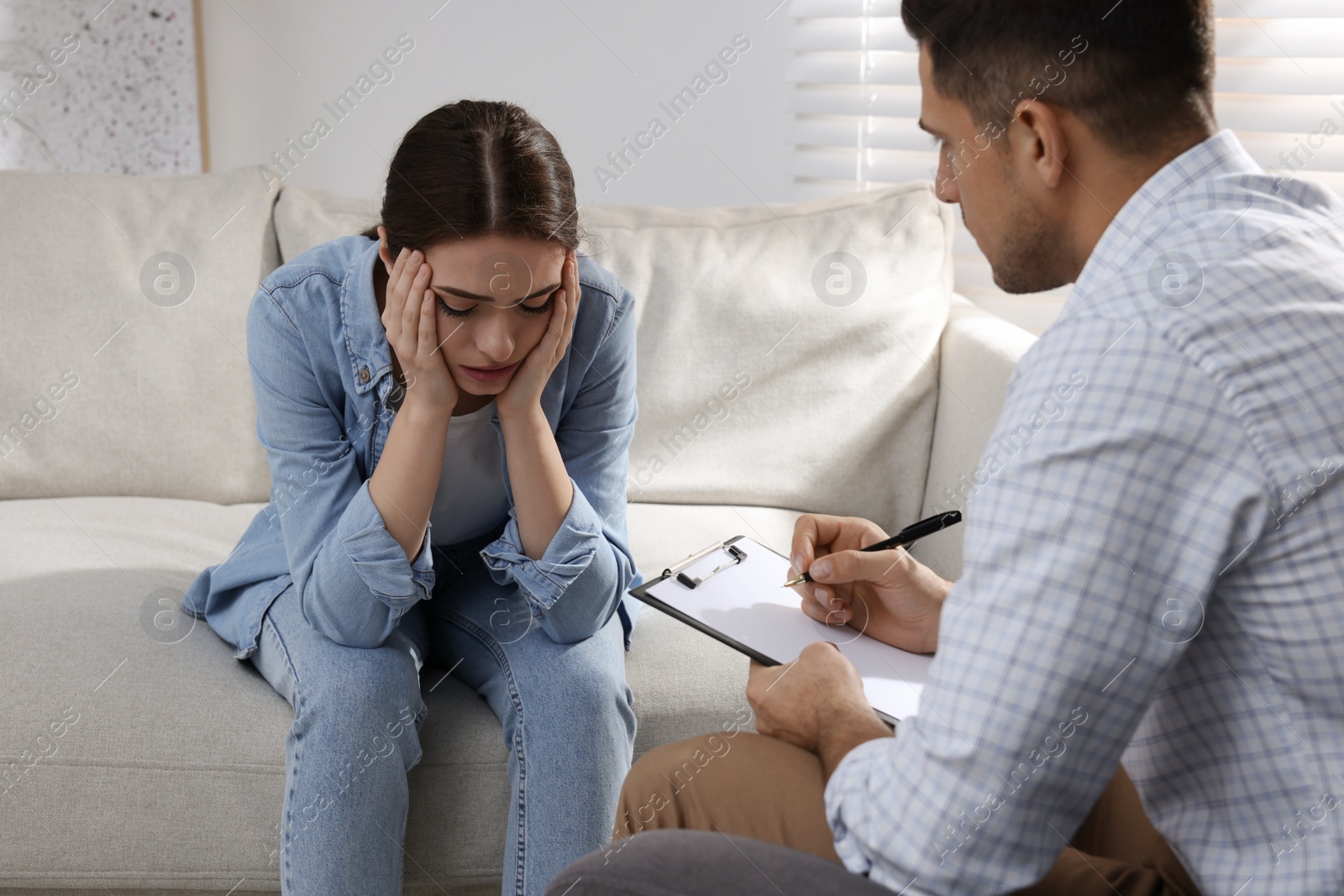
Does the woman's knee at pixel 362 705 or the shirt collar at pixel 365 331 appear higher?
Result: the shirt collar at pixel 365 331

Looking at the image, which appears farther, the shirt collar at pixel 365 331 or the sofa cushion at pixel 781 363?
the sofa cushion at pixel 781 363

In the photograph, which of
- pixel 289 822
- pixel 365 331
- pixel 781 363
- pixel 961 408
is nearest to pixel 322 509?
pixel 365 331

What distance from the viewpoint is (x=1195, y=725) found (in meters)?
0.72

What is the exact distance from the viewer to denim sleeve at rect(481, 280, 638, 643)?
4.01 ft

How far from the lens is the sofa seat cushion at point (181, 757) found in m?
1.20

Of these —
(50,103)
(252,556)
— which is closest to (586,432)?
(252,556)

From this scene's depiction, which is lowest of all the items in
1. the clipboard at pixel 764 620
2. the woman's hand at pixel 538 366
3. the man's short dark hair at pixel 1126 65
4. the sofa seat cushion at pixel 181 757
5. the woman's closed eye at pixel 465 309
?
the sofa seat cushion at pixel 181 757

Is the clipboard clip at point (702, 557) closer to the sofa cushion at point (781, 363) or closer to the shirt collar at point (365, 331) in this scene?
the shirt collar at point (365, 331)

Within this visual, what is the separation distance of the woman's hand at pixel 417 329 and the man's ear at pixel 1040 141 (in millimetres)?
635

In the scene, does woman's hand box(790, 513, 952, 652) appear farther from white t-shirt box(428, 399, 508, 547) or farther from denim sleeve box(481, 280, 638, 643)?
white t-shirt box(428, 399, 508, 547)

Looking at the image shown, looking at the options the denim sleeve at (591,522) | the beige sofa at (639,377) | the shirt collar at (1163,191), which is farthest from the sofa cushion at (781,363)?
the shirt collar at (1163,191)

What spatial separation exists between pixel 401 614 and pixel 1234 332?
924 mm

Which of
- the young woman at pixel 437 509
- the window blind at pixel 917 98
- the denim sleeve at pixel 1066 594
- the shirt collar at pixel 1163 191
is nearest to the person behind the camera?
the denim sleeve at pixel 1066 594

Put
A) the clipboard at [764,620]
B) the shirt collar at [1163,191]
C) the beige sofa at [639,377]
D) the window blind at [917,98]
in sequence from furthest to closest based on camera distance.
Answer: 1. the window blind at [917,98]
2. the beige sofa at [639,377]
3. the clipboard at [764,620]
4. the shirt collar at [1163,191]
